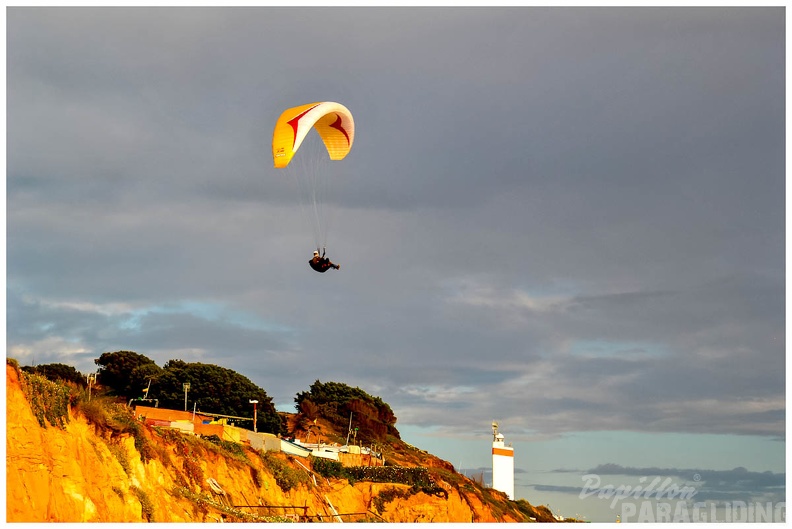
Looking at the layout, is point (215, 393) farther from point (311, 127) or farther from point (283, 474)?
point (311, 127)

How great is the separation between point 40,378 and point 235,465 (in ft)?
38.3

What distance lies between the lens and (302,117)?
29.5 meters

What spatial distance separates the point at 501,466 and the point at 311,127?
103 ft

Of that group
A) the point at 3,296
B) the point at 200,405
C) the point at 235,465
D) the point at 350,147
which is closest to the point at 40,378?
the point at 3,296

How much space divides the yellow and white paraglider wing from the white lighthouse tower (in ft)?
85.4

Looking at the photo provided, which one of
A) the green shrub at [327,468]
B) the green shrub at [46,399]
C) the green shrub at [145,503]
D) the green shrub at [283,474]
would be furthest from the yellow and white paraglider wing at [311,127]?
the green shrub at [327,468]

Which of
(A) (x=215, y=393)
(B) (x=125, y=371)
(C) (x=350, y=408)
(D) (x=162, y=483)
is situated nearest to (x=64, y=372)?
(B) (x=125, y=371)

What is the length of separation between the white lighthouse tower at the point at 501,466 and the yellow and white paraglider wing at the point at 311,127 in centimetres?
2602

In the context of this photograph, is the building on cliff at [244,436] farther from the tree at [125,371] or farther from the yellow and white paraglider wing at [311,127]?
the yellow and white paraglider wing at [311,127]

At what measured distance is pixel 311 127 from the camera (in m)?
29.7

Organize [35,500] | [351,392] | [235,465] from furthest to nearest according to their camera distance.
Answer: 1. [351,392]
2. [235,465]
3. [35,500]

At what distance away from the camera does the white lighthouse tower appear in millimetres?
54094

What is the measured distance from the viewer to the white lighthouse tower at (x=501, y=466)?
177ft

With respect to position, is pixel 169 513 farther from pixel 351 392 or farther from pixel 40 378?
pixel 351 392
